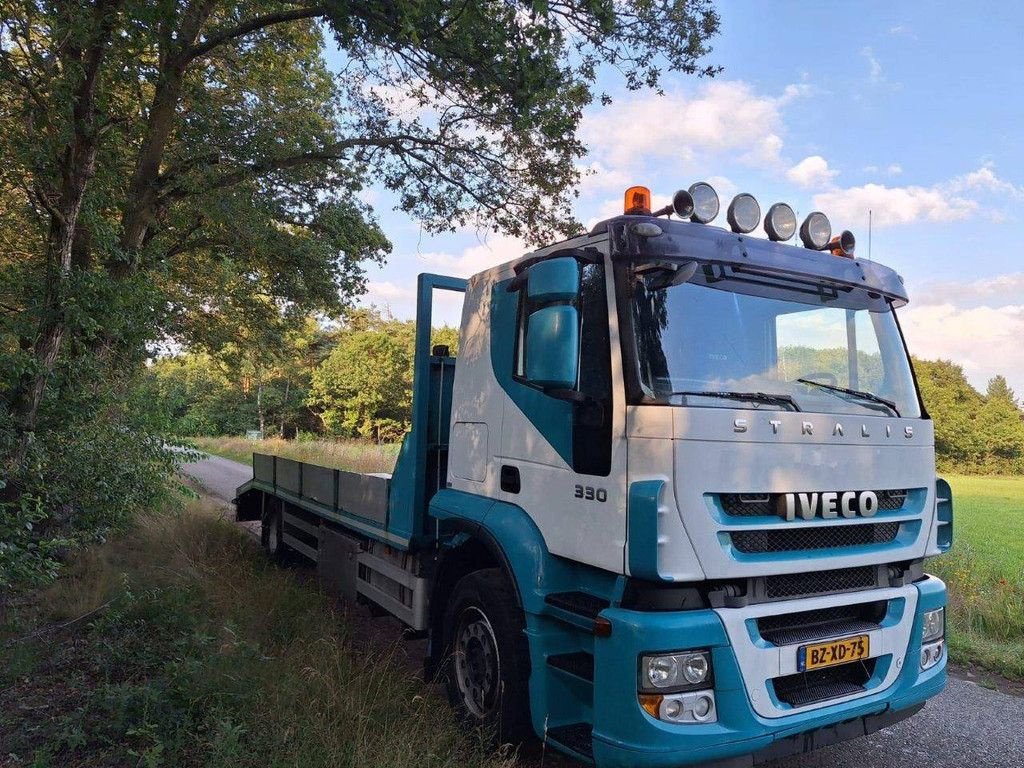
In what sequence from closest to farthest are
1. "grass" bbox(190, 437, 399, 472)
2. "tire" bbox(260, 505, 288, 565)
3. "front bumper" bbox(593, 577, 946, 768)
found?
"front bumper" bbox(593, 577, 946, 768), "tire" bbox(260, 505, 288, 565), "grass" bbox(190, 437, 399, 472)

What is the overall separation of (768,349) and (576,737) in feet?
6.48

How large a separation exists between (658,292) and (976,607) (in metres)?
5.44

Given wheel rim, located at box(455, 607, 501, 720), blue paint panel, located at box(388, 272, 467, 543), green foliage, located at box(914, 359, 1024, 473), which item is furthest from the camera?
green foliage, located at box(914, 359, 1024, 473)

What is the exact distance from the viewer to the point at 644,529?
271cm

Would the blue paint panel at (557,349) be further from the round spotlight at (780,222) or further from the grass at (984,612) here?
the grass at (984,612)

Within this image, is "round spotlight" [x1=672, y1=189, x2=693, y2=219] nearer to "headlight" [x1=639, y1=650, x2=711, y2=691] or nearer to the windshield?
the windshield

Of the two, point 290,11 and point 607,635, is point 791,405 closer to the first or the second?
point 607,635

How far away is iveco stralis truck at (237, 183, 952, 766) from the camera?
2723 mm

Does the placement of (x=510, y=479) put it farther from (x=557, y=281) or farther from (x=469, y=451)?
(x=557, y=281)

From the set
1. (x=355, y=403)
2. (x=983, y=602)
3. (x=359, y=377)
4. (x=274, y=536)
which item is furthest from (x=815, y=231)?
(x=355, y=403)

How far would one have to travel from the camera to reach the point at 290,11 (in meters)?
6.84

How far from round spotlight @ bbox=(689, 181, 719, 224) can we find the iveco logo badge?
1374 mm

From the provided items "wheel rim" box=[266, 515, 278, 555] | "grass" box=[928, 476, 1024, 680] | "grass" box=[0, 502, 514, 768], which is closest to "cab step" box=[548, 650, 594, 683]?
"grass" box=[0, 502, 514, 768]

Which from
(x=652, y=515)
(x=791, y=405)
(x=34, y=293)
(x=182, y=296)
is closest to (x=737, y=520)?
(x=652, y=515)
